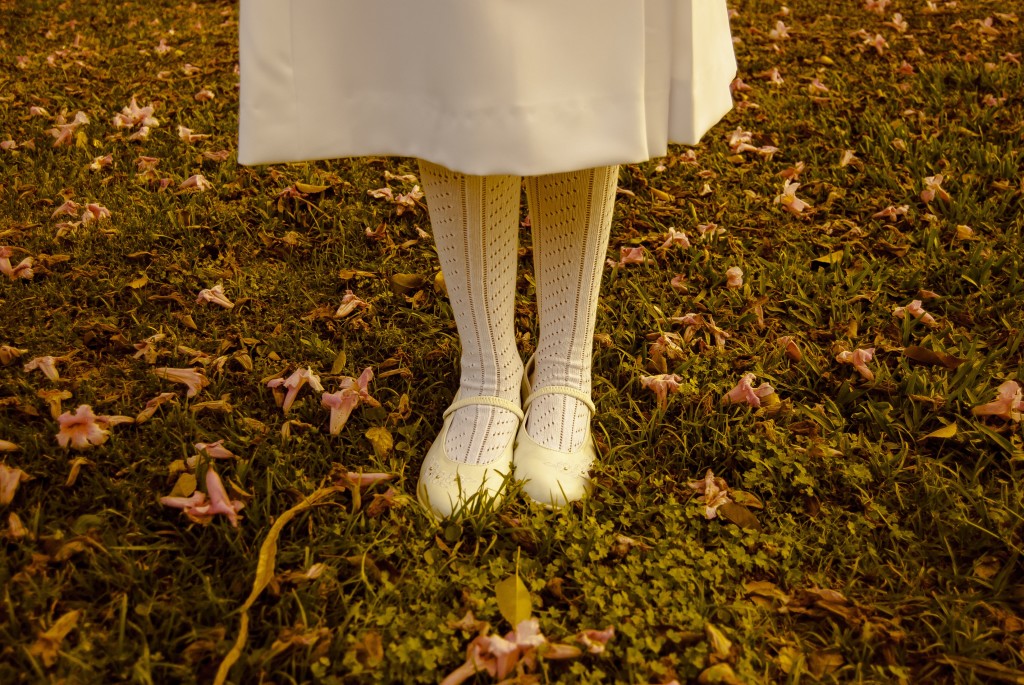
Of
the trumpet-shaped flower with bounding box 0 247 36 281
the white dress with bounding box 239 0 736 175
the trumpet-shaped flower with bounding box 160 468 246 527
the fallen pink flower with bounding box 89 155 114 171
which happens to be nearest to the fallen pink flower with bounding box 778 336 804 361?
the white dress with bounding box 239 0 736 175

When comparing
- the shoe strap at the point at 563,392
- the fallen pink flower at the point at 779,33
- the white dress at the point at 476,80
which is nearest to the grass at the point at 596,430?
the shoe strap at the point at 563,392

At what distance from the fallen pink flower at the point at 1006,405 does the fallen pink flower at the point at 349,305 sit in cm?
156

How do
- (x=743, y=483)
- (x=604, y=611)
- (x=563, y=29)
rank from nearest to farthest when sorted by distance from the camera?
(x=563, y=29) < (x=604, y=611) < (x=743, y=483)

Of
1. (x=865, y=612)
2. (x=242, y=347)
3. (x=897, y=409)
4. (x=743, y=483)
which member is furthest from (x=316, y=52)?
(x=897, y=409)

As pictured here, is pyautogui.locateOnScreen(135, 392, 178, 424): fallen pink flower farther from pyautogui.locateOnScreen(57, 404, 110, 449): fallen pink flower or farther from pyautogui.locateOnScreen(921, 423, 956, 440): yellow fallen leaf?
pyautogui.locateOnScreen(921, 423, 956, 440): yellow fallen leaf

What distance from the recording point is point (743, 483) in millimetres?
1720

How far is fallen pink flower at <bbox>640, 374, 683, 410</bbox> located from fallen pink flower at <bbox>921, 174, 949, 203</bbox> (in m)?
1.41

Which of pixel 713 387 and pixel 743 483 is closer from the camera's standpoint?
pixel 743 483

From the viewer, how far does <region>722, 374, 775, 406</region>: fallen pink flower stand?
1.89 metres

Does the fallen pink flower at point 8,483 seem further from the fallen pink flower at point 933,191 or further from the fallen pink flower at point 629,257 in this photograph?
the fallen pink flower at point 933,191

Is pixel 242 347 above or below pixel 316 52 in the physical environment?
below

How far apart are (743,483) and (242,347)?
1295mm

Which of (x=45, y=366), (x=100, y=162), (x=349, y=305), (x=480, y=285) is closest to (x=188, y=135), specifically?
(x=100, y=162)

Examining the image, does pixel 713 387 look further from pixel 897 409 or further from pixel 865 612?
pixel 865 612
